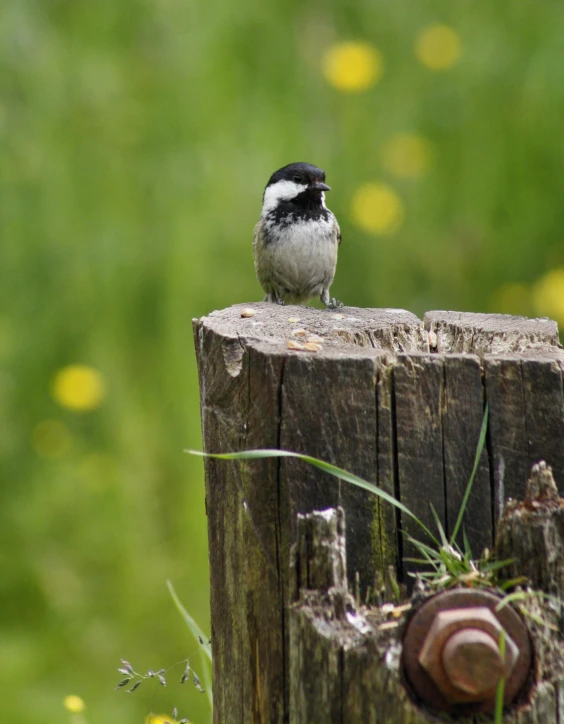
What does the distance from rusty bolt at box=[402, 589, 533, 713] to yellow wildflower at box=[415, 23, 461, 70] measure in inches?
198

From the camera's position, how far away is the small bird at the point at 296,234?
5062mm

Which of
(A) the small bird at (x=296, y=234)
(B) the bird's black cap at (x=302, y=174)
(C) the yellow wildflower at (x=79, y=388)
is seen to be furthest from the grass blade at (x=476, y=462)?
(C) the yellow wildflower at (x=79, y=388)

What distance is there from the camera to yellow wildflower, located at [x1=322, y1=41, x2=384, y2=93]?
620cm

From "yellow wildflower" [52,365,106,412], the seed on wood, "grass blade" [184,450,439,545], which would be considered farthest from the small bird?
"grass blade" [184,450,439,545]

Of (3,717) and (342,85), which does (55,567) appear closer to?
(3,717)

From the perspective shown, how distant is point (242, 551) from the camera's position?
2.26 m

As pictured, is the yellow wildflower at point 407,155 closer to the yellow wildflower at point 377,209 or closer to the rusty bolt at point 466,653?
the yellow wildflower at point 377,209

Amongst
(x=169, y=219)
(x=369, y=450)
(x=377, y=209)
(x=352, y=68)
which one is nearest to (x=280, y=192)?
(x=169, y=219)

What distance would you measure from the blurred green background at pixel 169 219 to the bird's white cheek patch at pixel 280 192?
46 centimetres

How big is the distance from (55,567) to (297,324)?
2.35m

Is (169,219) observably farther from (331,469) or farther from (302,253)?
(331,469)

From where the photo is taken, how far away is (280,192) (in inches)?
203

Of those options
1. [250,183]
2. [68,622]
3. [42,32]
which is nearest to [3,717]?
[68,622]

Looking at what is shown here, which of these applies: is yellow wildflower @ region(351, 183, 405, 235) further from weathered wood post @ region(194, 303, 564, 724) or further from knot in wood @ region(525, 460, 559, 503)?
knot in wood @ region(525, 460, 559, 503)
